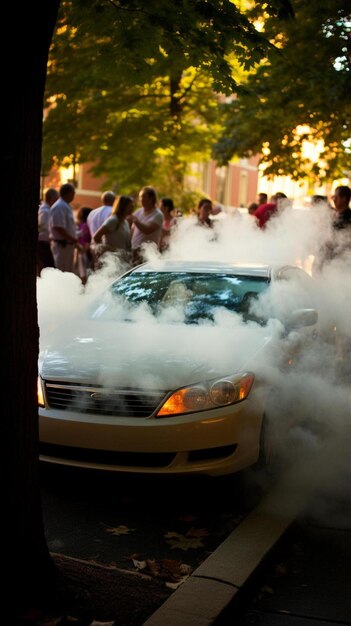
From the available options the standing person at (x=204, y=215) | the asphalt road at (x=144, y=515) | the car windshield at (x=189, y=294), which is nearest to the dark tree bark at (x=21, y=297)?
the asphalt road at (x=144, y=515)

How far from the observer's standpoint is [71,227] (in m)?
12.2

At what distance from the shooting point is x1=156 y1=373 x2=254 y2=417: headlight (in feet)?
16.3

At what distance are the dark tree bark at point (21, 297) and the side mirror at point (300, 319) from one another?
2847 mm

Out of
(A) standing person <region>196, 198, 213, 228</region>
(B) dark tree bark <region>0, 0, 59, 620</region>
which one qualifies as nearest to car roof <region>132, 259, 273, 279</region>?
(B) dark tree bark <region>0, 0, 59, 620</region>

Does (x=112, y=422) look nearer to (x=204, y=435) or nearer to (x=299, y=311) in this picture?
(x=204, y=435)

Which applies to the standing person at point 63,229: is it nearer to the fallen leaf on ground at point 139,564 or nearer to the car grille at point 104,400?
the car grille at point 104,400

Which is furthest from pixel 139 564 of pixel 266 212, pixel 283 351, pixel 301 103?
pixel 301 103

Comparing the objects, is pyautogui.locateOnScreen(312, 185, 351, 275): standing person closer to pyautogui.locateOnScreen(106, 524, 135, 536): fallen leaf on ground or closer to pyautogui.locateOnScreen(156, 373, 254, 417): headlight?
pyautogui.locateOnScreen(156, 373, 254, 417): headlight

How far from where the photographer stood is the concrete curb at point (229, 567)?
3537mm

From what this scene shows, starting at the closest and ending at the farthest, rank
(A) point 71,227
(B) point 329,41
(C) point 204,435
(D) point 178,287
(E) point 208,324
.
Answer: (C) point 204,435 < (E) point 208,324 < (D) point 178,287 < (A) point 71,227 < (B) point 329,41

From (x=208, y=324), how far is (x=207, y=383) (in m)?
0.98

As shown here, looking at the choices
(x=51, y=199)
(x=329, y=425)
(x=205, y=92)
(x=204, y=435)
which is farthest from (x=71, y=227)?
(x=205, y=92)

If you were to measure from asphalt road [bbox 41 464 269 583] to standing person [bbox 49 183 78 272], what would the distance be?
6.81 m

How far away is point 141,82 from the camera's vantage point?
687 cm
